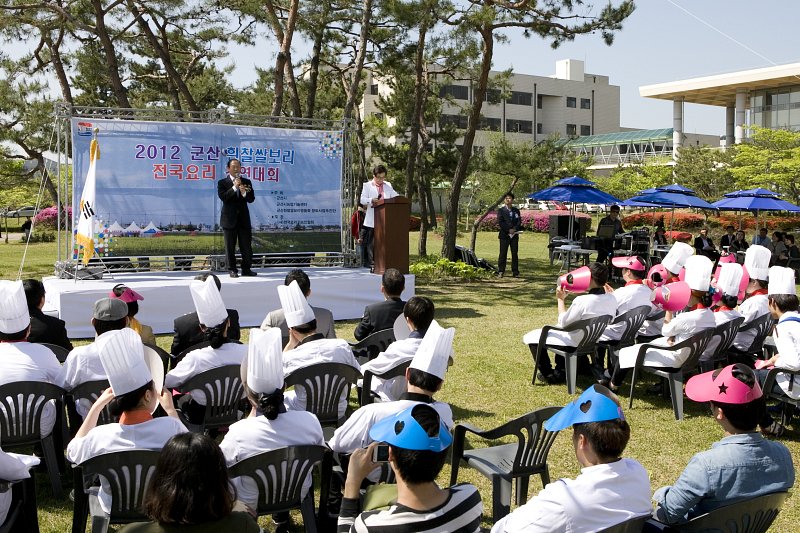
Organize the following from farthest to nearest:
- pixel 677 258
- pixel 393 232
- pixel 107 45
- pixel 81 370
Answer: pixel 107 45 → pixel 393 232 → pixel 677 258 → pixel 81 370

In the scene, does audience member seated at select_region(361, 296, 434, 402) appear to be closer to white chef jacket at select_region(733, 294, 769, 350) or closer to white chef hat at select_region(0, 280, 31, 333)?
white chef hat at select_region(0, 280, 31, 333)

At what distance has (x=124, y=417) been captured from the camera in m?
3.25

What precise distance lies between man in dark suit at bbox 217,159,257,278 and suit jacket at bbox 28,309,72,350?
4.80 metres

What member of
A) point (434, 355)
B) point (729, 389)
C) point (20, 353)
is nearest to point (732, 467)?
point (729, 389)

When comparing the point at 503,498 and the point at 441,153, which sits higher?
the point at 441,153

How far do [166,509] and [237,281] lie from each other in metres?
8.06

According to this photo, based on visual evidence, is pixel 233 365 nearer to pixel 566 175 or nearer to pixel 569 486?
pixel 569 486

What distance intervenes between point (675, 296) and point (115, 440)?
500 centimetres

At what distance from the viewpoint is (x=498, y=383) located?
736 cm

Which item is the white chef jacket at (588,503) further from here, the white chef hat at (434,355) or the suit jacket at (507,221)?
the suit jacket at (507,221)

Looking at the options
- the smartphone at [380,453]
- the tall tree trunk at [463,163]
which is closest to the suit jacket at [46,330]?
the smartphone at [380,453]

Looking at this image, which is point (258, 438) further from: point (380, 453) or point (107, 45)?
point (107, 45)

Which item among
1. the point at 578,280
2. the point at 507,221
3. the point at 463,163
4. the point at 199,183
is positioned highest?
the point at 463,163

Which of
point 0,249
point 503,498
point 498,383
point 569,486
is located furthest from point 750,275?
point 0,249
